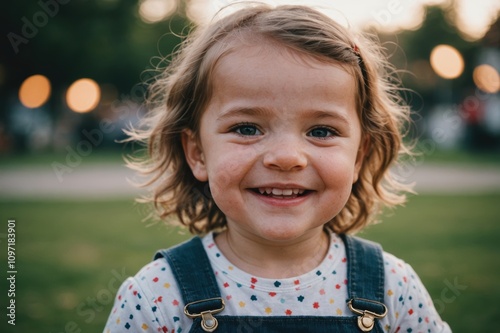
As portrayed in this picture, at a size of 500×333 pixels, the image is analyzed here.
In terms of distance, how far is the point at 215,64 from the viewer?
78.2 inches

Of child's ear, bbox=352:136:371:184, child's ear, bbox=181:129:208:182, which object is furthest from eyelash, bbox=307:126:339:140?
child's ear, bbox=181:129:208:182

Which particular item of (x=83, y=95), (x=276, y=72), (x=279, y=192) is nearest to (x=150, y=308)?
(x=279, y=192)

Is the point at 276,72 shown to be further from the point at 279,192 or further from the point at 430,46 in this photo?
the point at 430,46

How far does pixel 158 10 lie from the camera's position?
35.0 metres

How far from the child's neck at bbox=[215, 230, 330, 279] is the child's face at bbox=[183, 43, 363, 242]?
13 centimetres

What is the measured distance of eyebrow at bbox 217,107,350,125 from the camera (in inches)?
72.0

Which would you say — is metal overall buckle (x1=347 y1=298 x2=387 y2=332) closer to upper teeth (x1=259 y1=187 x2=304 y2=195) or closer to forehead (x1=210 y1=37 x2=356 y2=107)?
upper teeth (x1=259 y1=187 x2=304 y2=195)

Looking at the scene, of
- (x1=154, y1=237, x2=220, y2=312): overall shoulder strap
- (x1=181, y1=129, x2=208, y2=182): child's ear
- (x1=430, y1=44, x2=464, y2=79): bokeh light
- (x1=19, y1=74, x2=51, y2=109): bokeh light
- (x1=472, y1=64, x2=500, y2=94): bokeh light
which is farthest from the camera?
(x1=19, y1=74, x2=51, y2=109): bokeh light

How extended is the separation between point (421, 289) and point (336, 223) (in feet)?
1.58

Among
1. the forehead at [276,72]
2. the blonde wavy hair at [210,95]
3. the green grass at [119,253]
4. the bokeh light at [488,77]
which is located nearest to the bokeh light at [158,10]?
the bokeh light at [488,77]

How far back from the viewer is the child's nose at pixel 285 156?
1791 millimetres

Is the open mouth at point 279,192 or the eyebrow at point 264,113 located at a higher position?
the eyebrow at point 264,113

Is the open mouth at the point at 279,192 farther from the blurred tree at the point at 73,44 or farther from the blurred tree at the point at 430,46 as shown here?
the blurred tree at the point at 430,46

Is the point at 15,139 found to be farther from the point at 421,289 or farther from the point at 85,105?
the point at 421,289
